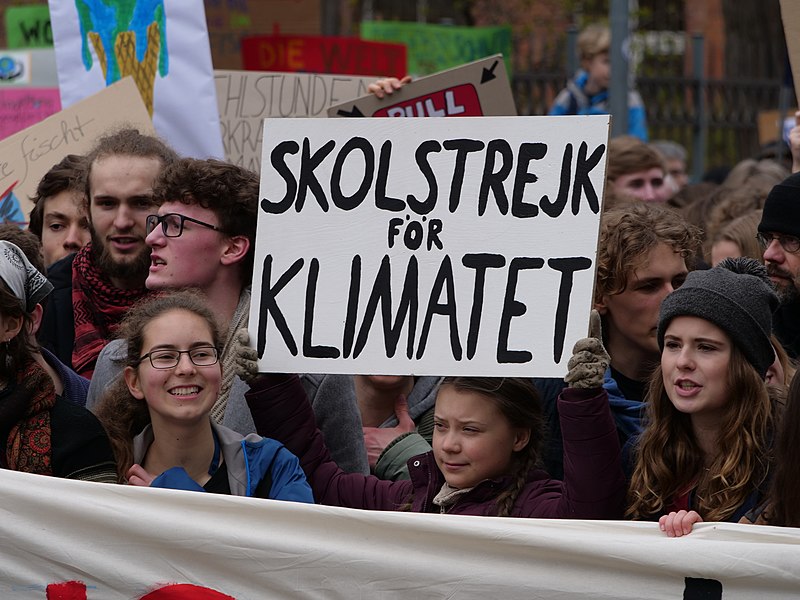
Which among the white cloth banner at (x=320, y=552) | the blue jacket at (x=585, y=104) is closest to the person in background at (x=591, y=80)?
the blue jacket at (x=585, y=104)

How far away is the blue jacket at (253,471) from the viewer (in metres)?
3.50

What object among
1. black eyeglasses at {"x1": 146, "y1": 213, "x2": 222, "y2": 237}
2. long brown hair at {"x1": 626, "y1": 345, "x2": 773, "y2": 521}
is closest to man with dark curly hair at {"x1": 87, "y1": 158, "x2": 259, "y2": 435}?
black eyeglasses at {"x1": 146, "y1": 213, "x2": 222, "y2": 237}

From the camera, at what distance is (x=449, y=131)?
3604 millimetres

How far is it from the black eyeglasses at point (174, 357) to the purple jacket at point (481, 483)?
151mm

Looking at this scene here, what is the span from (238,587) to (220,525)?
0.14 m

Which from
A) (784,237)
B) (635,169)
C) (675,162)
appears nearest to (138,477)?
(784,237)

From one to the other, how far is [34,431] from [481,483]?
1096mm

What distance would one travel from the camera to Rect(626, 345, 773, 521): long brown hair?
3254 mm

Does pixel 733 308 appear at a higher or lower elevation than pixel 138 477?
higher

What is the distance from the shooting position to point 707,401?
3393 millimetres

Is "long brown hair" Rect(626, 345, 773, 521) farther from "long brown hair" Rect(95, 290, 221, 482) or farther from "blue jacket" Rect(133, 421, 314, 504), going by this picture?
"long brown hair" Rect(95, 290, 221, 482)

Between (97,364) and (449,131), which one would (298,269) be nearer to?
(449,131)

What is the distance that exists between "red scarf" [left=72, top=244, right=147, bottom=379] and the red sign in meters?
1.22

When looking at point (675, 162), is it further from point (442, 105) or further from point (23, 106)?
point (442, 105)
